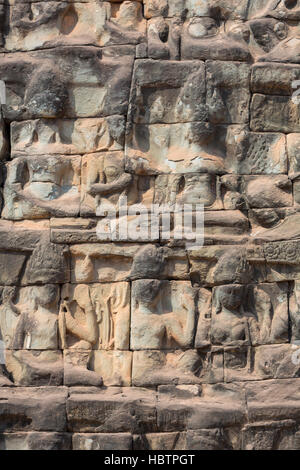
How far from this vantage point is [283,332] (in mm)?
10188

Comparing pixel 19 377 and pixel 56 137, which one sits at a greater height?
pixel 56 137

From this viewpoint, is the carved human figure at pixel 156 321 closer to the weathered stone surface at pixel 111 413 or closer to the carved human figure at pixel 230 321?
the carved human figure at pixel 230 321

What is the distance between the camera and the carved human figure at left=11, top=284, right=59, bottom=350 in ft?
33.8

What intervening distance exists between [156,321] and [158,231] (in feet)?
3.16

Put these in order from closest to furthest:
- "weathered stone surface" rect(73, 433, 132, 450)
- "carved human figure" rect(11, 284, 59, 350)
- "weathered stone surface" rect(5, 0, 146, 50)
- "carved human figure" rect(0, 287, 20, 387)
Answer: "weathered stone surface" rect(73, 433, 132, 450)
"carved human figure" rect(11, 284, 59, 350)
"carved human figure" rect(0, 287, 20, 387)
"weathered stone surface" rect(5, 0, 146, 50)

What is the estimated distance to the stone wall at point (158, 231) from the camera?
1000cm

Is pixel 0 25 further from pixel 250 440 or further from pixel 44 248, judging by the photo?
pixel 250 440

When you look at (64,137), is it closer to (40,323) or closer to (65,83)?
(65,83)

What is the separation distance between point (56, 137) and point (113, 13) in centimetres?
158

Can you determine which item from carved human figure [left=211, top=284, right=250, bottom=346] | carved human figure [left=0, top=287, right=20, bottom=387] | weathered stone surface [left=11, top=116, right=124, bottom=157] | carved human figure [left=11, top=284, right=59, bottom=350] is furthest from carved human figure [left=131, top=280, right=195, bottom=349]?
weathered stone surface [left=11, top=116, right=124, bottom=157]

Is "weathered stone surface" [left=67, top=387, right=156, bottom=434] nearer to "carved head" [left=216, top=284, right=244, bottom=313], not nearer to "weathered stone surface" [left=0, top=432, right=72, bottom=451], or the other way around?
"weathered stone surface" [left=0, top=432, right=72, bottom=451]

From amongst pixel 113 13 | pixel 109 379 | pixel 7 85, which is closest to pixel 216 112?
pixel 113 13

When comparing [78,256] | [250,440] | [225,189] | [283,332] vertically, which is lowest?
[250,440]

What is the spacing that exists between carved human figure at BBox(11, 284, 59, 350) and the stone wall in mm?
17
